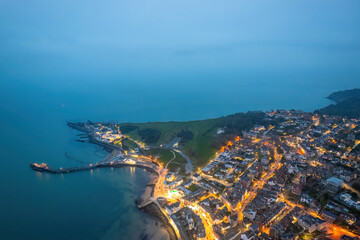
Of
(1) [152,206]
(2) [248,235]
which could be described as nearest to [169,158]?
(1) [152,206]

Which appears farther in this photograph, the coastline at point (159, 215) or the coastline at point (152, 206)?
the coastline at point (152, 206)

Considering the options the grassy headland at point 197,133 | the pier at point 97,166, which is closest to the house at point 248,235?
the grassy headland at point 197,133

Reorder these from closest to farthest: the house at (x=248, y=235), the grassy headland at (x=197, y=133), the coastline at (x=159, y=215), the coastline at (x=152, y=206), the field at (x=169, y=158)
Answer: the house at (x=248, y=235)
the coastline at (x=159, y=215)
the coastline at (x=152, y=206)
the field at (x=169, y=158)
the grassy headland at (x=197, y=133)

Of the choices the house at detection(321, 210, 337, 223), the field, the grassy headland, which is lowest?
the house at detection(321, 210, 337, 223)

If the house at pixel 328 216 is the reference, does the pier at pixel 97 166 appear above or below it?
above

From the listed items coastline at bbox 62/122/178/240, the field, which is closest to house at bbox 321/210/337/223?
coastline at bbox 62/122/178/240

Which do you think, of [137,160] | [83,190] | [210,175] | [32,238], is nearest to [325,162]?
[210,175]

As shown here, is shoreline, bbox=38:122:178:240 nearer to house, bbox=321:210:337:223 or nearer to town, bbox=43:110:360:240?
town, bbox=43:110:360:240

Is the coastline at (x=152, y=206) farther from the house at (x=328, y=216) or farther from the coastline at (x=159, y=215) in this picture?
the house at (x=328, y=216)

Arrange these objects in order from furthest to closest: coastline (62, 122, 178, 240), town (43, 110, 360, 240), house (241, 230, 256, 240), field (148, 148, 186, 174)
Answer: field (148, 148, 186, 174) → coastline (62, 122, 178, 240) → town (43, 110, 360, 240) → house (241, 230, 256, 240)
